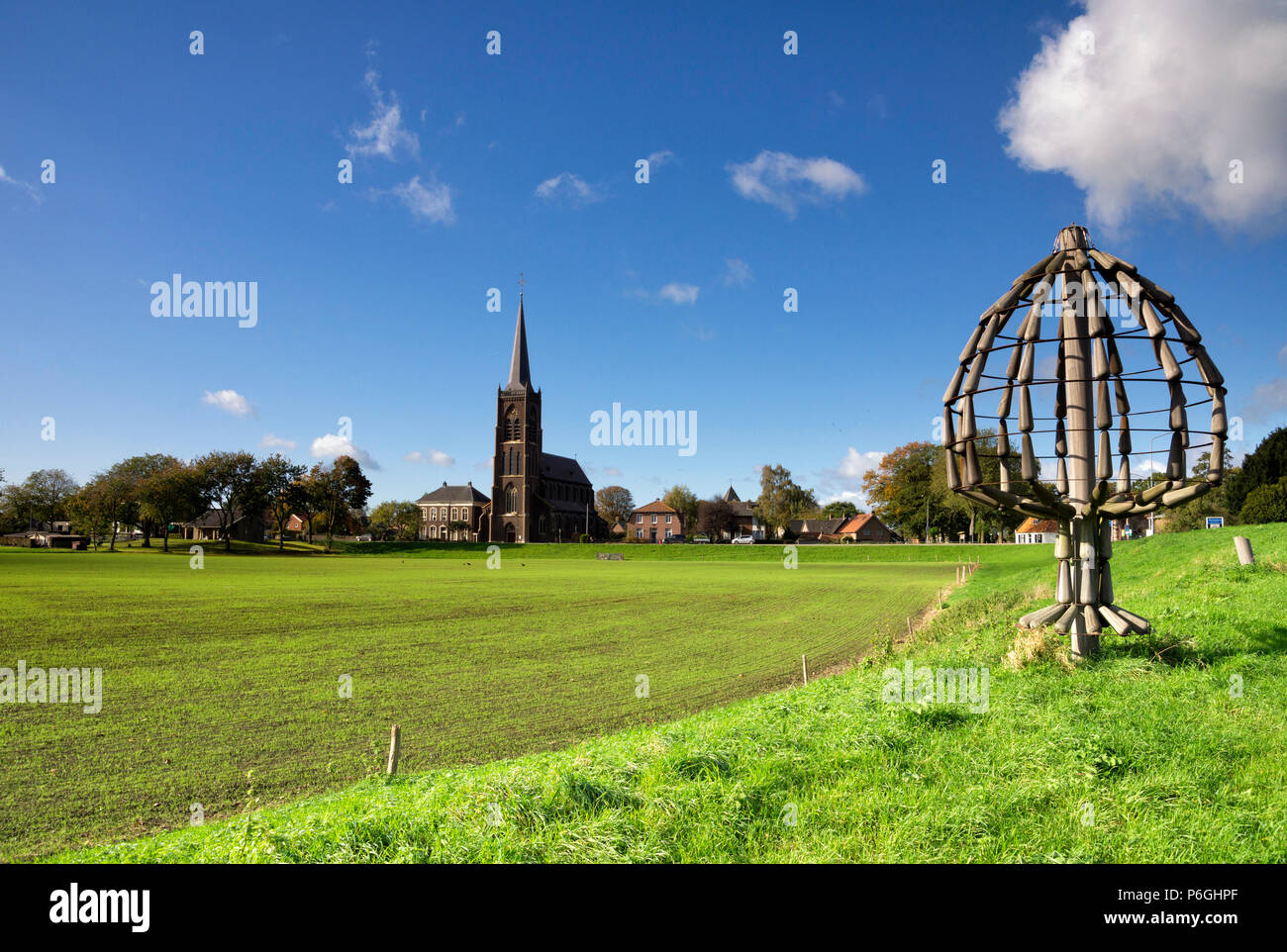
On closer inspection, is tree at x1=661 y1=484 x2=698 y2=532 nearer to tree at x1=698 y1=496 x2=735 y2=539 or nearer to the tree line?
tree at x1=698 y1=496 x2=735 y2=539

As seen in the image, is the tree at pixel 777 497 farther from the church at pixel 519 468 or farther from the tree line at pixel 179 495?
the tree line at pixel 179 495

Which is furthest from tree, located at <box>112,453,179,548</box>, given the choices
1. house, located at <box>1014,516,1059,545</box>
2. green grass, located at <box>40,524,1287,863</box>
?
house, located at <box>1014,516,1059,545</box>

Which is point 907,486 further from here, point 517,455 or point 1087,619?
point 1087,619

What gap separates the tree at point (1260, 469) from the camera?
52.8 metres

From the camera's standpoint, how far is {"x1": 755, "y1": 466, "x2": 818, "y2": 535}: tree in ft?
436

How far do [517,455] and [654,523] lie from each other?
123 ft

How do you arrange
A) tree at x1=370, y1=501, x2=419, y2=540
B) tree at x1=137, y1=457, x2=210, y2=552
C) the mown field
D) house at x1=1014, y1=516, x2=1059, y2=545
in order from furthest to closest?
1. tree at x1=370, y1=501, x2=419, y2=540
2. house at x1=1014, y1=516, x2=1059, y2=545
3. tree at x1=137, y1=457, x2=210, y2=552
4. the mown field

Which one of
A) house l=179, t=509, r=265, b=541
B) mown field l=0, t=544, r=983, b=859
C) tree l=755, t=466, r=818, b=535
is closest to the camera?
mown field l=0, t=544, r=983, b=859

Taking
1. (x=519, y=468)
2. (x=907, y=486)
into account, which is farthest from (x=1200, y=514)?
(x=519, y=468)

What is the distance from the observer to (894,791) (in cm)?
562

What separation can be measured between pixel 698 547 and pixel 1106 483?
8990 cm

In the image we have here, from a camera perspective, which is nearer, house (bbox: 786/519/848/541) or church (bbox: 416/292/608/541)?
church (bbox: 416/292/608/541)
